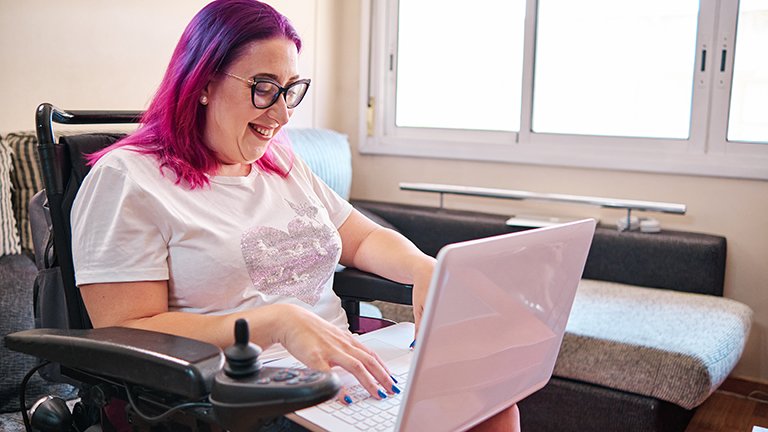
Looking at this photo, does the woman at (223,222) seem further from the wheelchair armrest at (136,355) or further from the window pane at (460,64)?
the window pane at (460,64)

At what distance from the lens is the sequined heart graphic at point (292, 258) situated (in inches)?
43.0

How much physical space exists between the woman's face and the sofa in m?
0.64

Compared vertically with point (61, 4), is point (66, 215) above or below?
below

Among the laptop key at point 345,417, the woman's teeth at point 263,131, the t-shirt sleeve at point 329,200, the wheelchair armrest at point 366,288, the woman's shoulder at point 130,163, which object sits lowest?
the laptop key at point 345,417

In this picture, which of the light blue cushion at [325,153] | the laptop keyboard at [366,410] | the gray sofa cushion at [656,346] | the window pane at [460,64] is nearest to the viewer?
the laptop keyboard at [366,410]

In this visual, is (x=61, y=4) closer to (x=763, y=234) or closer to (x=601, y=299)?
(x=601, y=299)

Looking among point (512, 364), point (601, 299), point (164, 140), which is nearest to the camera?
point (512, 364)

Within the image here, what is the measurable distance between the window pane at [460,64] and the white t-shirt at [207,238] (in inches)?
70.6

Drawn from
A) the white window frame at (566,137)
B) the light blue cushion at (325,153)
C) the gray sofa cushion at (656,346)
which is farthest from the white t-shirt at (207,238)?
the white window frame at (566,137)

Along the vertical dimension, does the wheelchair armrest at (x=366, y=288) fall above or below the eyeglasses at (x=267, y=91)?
below

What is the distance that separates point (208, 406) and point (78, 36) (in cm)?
162

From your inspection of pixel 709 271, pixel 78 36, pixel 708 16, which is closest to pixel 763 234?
pixel 709 271

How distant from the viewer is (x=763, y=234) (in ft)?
7.54

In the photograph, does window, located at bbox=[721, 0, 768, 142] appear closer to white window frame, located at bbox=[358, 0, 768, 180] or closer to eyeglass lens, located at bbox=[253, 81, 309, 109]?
white window frame, located at bbox=[358, 0, 768, 180]
